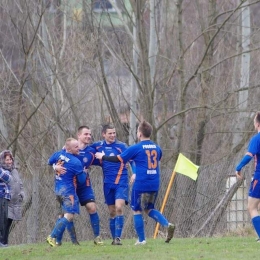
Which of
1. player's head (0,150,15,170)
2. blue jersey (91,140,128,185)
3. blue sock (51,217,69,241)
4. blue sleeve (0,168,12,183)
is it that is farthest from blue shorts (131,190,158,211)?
player's head (0,150,15,170)

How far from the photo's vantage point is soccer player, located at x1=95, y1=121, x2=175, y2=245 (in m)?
14.0

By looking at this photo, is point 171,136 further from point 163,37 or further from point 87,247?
point 87,247

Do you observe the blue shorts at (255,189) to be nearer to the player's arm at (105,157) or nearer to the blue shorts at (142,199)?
the blue shorts at (142,199)

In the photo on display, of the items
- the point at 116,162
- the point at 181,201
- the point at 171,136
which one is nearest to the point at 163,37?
the point at 171,136

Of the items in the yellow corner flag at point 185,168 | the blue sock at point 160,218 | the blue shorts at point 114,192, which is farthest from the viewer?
the yellow corner flag at point 185,168

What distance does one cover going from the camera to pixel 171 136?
24453 mm

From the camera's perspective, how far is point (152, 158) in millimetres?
14070

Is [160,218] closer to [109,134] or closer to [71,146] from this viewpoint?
[109,134]

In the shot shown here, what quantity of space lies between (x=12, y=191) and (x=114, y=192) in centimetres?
215

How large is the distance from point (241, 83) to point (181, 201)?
172 inches

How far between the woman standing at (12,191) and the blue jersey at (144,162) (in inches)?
112

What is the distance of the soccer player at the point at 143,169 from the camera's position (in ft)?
45.9

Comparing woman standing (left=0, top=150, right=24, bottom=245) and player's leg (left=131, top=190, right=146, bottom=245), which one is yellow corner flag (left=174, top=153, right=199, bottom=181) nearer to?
woman standing (left=0, top=150, right=24, bottom=245)

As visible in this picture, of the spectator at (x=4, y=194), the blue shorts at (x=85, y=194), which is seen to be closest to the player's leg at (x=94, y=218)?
the blue shorts at (x=85, y=194)
